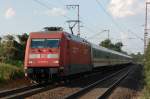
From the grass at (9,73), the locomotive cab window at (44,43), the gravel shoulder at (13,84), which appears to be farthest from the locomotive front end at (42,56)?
the grass at (9,73)

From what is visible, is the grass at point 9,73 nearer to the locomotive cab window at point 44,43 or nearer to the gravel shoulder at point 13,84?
the gravel shoulder at point 13,84

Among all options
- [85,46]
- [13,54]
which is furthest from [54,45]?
[13,54]

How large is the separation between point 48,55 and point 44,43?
2.74 ft

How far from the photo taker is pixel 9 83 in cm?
2533

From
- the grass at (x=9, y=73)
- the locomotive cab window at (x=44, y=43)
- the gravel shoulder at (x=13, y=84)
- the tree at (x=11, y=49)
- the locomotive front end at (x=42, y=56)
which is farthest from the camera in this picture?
the tree at (x=11, y=49)

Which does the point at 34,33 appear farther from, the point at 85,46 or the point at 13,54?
the point at 13,54

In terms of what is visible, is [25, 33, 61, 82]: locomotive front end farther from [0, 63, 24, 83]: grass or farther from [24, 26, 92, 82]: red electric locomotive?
[0, 63, 24, 83]: grass

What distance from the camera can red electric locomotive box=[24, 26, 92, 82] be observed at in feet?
77.6

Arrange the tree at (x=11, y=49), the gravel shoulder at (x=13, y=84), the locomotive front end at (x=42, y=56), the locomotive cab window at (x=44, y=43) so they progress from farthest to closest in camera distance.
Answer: the tree at (x=11, y=49) → the locomotive cab window at (x=44, y=43) → the locomotive front end at (x=42, y=56) → the gravel shoulder at (x=13, y=84)

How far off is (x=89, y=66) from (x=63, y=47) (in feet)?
33.6

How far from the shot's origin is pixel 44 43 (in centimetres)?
2444

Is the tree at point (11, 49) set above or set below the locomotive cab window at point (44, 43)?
above

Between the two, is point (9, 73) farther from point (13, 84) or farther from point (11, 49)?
point (11, 49)

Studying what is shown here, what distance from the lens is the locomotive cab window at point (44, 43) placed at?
24.3 metres
